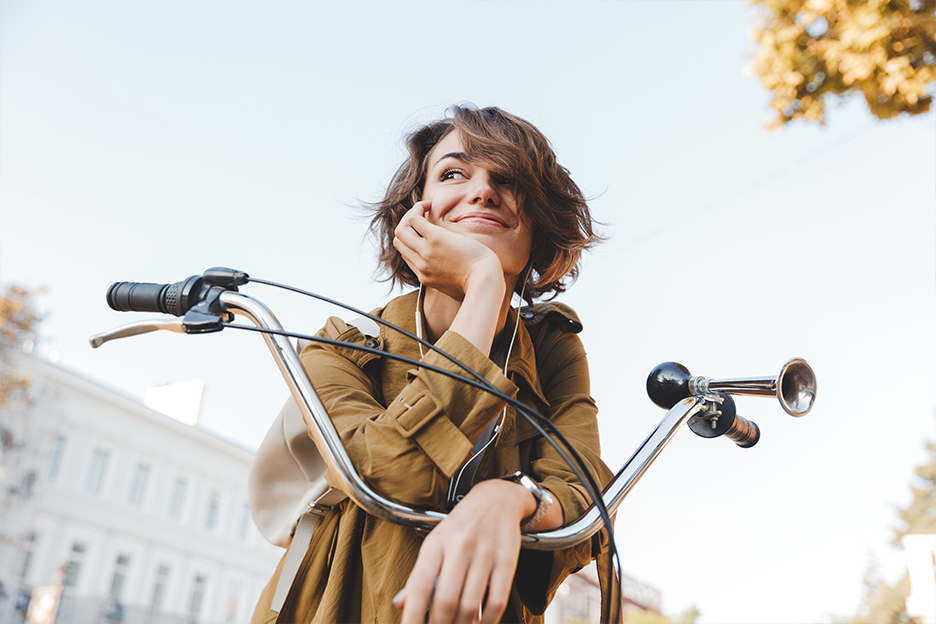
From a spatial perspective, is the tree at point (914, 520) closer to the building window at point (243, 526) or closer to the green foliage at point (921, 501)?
the green foliage at point (921, 501)

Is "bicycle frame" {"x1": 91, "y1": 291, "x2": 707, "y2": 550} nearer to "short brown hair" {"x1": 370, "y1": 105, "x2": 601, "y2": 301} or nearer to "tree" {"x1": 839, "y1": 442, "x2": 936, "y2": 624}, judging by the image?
"short brown hair" {"x1": 370, "y1": 105, "x2": 601, "y2": 301}

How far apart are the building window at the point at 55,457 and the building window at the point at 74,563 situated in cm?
277

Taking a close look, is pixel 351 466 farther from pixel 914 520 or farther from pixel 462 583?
pixel 914 520

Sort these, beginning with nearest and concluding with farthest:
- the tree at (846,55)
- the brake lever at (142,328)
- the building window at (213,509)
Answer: the brake lever at (142,328), the tree at (846,55), the building window at (213,509)

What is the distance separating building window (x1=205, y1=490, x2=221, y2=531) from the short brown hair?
31019 millimetres

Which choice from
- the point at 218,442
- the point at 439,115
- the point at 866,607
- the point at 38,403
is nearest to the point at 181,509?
the point at 218,442

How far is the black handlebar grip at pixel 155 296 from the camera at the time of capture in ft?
3.81

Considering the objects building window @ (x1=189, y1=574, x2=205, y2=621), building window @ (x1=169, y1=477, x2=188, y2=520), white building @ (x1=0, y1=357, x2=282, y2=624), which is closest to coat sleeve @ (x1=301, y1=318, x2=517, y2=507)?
white building @ (x1=0, y1=357, x2=282, y2=624)

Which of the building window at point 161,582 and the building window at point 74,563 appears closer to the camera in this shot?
the building window at point 74,563

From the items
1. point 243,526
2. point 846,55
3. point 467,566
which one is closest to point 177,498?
point 243,526

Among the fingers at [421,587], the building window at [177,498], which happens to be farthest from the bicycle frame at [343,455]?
the building window at [177,498]

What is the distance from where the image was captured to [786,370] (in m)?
1.35

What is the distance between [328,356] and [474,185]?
0.52 metres

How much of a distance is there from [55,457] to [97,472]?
192 cm
